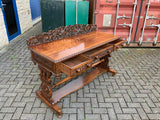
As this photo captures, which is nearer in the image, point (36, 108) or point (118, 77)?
point (36, 108)

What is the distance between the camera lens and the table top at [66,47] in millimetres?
2057

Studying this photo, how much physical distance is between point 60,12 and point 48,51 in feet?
12.3

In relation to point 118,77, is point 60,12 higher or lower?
higher

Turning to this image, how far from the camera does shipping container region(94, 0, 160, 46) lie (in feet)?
15.6

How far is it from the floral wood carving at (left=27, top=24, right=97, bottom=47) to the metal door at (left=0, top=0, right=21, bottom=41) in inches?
160

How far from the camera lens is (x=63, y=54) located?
6.88 ft

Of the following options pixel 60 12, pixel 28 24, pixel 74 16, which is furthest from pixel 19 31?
pixel 74 16

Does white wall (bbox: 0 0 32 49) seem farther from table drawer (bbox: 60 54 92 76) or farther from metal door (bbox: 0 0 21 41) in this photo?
table drawer (bbox: 60 54 92 76)

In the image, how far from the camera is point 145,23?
5055 mm

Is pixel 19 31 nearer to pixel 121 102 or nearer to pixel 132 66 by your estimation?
pixel 132 66

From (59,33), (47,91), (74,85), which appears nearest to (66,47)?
(59,33)

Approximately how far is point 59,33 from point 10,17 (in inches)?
187

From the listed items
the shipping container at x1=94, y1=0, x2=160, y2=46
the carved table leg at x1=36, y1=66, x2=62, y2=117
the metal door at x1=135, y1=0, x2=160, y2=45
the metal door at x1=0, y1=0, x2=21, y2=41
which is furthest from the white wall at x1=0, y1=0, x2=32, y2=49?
the metal door at x1=135, y1=0, x2=160, y2=45

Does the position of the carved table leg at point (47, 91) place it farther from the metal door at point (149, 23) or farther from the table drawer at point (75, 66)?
the metal door at point (149, 23)
